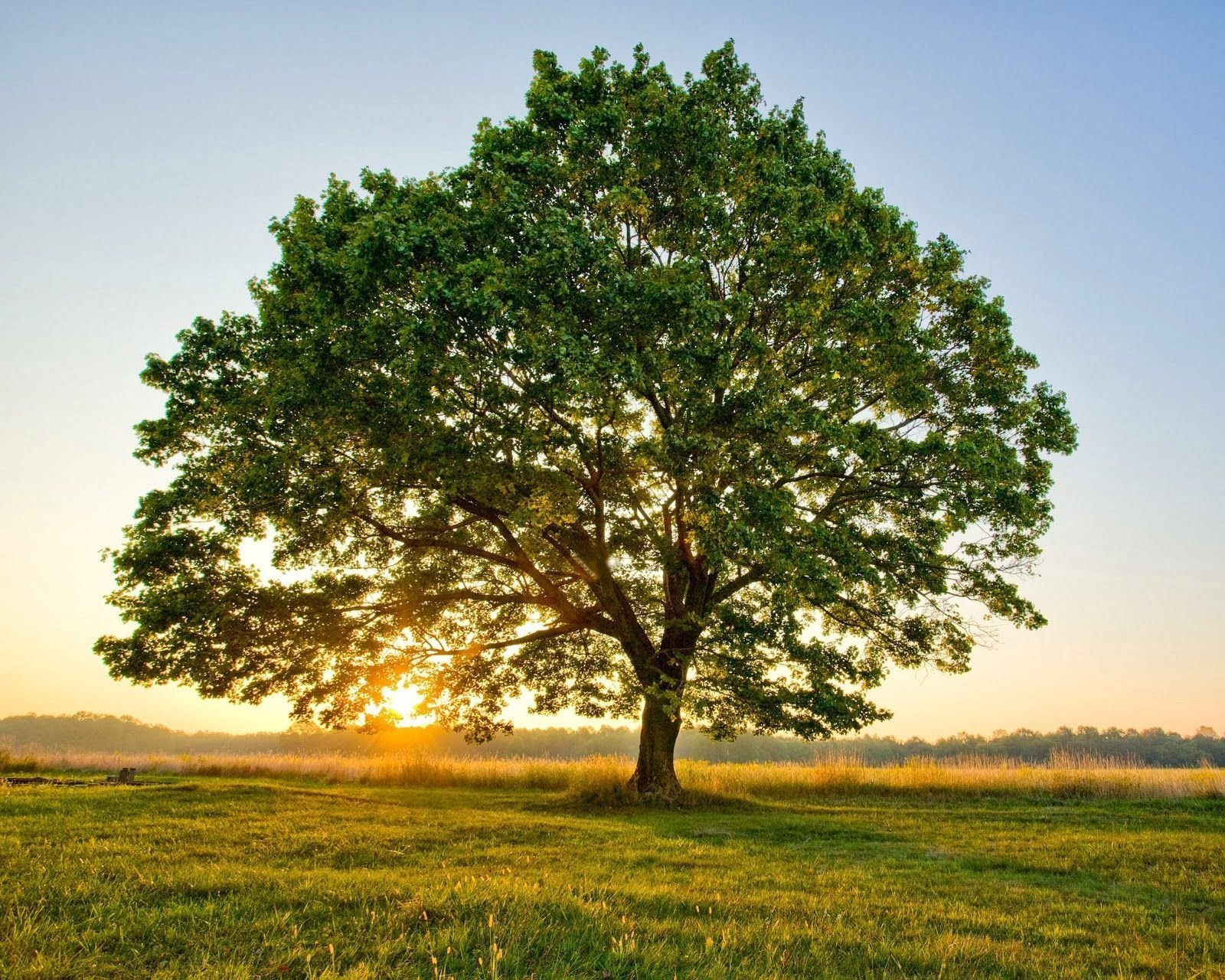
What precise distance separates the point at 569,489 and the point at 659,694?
589 cm

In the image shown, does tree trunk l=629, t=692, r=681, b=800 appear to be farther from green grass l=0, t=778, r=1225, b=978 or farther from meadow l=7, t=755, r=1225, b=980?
green grass l=0, t=778, r=1225, b=978

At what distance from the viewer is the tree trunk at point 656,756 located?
2131 centimetres

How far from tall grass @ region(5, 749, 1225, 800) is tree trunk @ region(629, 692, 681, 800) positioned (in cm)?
212

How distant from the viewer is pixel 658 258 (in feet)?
60.1

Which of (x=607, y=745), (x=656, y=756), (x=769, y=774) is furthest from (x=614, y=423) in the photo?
(x=607, y=745)

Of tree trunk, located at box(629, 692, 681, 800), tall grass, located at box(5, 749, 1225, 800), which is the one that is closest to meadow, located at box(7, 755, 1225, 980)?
tree trunk, located at box(629, 692, 681, 800)

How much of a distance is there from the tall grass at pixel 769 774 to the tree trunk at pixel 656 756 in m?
2.12

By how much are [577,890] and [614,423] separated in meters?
11.2

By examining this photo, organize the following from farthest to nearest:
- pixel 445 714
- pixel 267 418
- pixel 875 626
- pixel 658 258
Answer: pixel 445 714 < pixel 875 626 < pixel 658 258 < pixel 267 418

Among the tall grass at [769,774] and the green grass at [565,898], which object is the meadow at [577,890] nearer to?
the green grass at [565,898]

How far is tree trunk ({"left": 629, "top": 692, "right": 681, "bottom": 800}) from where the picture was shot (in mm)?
21312

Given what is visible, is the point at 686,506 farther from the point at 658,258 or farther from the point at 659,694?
the point at 658,258

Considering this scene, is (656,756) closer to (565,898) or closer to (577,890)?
(577,890)

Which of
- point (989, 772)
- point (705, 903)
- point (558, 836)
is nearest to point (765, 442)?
point (558, 836)
